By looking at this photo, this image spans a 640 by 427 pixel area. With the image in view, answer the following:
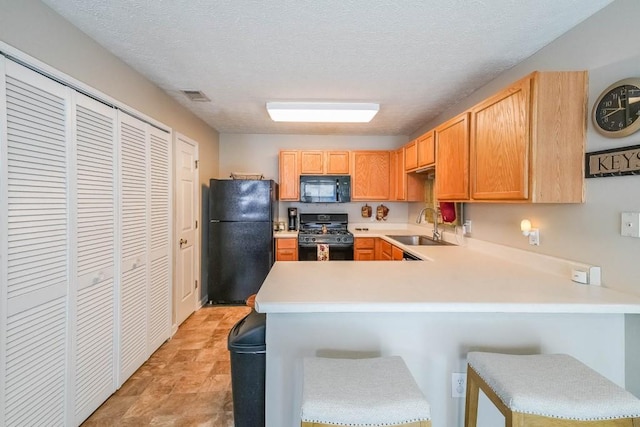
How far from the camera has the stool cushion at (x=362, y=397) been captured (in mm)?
936

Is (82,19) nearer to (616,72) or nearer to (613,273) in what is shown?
(616,72)

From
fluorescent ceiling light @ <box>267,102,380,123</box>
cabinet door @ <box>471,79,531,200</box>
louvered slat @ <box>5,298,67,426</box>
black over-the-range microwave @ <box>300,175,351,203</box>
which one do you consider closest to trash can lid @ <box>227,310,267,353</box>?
louvered slat @ <box>5,298,67,426</box>

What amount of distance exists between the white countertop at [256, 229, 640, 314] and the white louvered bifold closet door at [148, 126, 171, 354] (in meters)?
1.30

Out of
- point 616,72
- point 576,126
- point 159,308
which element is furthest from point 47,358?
point 616,72

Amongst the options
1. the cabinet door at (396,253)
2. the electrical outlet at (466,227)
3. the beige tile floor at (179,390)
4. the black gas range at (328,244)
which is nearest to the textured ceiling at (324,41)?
the electrical outlet at (466,227)

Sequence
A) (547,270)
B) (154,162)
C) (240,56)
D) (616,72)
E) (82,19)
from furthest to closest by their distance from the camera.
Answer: (154,162)
(240,56)
(547,270)
(82,19)
(616,72)

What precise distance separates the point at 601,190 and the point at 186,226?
133 inches

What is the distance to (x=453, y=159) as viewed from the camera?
2447 mm

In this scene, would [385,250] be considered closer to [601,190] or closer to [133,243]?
[601,190]

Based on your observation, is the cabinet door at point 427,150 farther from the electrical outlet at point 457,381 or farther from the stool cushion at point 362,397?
the stool cushion at point 362,397

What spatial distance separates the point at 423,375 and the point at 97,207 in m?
2.12

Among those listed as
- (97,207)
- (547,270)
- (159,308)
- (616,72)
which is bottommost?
(159,308)

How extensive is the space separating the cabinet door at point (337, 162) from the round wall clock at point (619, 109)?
292 cm

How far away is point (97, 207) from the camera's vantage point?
6.09 feet
